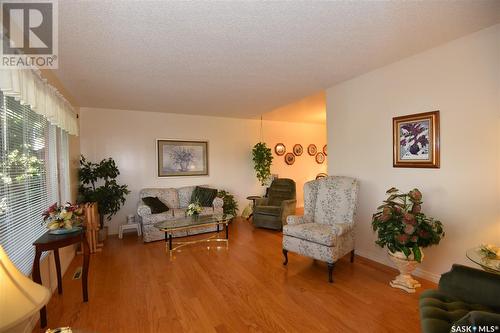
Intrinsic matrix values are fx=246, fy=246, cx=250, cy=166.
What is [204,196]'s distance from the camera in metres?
4.98

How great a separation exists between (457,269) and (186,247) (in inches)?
133

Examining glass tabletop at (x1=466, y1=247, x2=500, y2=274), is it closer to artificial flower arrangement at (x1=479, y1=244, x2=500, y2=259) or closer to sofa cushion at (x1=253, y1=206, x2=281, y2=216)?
artificial flower arrangement at (x1=479, y1=244, x2=500, y2=259)

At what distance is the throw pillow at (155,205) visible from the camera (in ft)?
14.4

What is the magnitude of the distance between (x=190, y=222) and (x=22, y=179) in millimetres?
2144

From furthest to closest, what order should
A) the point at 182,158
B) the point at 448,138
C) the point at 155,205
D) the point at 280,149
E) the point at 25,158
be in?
the point at 280,149 < the point at 182,158 < the point at 155,205 < the point at 448,138 < the point at 25,158

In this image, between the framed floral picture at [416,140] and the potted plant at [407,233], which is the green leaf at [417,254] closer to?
the potted plant at [407,233]

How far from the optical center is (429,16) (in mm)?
1979

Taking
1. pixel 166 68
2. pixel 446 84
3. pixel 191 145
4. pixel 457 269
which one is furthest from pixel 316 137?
pixel 457 269

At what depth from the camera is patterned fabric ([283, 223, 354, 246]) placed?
2735mm

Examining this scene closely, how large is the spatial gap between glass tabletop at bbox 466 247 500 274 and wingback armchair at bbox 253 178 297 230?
10.3 feet

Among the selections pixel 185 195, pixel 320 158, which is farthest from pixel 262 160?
pixel 320 158

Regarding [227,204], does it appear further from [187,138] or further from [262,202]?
[187,138]

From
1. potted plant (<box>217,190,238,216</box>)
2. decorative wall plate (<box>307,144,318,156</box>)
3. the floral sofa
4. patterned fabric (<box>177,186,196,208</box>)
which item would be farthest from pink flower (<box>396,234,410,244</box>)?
decorative wall plate (<box>307,144,318,156</box>)

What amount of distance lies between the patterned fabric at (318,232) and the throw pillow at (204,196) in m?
2.19
